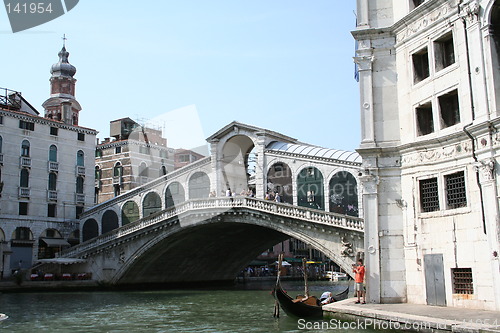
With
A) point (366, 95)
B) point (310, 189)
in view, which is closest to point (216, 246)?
point (310, 189)

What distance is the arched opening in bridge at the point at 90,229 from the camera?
124 ft

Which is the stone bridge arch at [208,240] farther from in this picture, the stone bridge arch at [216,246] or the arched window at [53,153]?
the arched window at [53,153]

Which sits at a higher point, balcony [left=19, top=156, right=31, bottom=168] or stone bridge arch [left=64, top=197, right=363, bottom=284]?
balcony [left=19, top=156, right=31, bottom=168]

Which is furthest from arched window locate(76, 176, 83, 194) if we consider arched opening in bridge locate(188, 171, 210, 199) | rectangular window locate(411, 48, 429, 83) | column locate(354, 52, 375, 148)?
rectangular window locate(411, 48, 429, 83)

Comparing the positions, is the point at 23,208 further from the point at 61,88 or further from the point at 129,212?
the point at 61,88

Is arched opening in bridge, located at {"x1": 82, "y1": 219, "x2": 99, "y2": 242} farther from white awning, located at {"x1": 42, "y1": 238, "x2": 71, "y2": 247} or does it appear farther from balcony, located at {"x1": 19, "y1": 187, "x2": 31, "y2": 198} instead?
balcony, located at {"x1": 19, "y1": 187, "x2": 31, "y2": 198}

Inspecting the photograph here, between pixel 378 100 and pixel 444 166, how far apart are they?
270cm

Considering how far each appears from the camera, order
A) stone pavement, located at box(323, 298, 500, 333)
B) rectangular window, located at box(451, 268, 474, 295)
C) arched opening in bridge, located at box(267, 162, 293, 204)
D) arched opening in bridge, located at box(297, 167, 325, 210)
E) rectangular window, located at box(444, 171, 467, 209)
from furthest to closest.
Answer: arched opening in bridge, located at box(267, 162, 293, 204) < arched opening in bridge, located at box(297, 167, 325, 210) < rectangular window, located at box(444, 171, 467, 209) < rectangular window, located at box(451, 268, 474, 295) < stone pavement, located at box(323, 298, 500, 333)

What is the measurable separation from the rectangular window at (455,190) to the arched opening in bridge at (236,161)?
65.2 ft

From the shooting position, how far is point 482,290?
12469 millimetres

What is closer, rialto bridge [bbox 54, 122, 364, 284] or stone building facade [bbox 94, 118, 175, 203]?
rialto bridge [bbox 54, 122, 364, 284]

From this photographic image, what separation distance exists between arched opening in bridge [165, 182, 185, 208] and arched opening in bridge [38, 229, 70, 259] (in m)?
7.35

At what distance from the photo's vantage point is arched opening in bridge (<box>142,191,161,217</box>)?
3612cm

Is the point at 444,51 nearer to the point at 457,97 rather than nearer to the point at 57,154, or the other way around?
the point at 457,97
